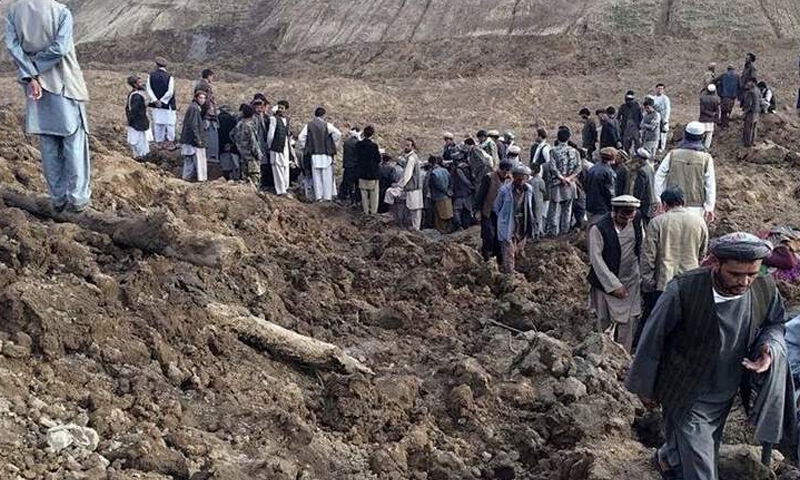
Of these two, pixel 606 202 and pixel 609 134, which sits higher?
pixel 609 134

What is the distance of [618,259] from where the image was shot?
23.5 feet

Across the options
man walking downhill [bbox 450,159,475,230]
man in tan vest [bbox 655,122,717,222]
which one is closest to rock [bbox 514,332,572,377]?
man in tan vest [bbox 655,122,717,222]

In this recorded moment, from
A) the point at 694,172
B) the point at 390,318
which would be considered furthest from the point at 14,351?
the point at 694,172

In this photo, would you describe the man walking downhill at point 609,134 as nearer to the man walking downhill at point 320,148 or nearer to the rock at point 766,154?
the rock at point 766,154


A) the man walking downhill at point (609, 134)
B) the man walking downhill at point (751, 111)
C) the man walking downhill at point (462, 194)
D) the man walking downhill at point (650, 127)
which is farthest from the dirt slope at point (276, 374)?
the man walking downhill at point (751, 111)

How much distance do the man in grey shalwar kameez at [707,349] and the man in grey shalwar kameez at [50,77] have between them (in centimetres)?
434

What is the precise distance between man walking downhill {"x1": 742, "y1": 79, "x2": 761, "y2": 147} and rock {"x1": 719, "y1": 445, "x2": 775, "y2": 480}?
12402 millimetres

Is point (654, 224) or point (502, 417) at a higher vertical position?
point (654, 224)

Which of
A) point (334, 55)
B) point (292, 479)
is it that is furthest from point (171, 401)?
point (334, 55)

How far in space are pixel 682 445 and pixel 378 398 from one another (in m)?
1.96

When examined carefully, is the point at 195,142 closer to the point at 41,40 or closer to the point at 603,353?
the point at 41,40

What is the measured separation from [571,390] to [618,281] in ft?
4.58

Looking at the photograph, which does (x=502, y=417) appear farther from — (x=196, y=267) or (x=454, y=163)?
(x=454, y=163)

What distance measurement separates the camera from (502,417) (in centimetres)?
595
